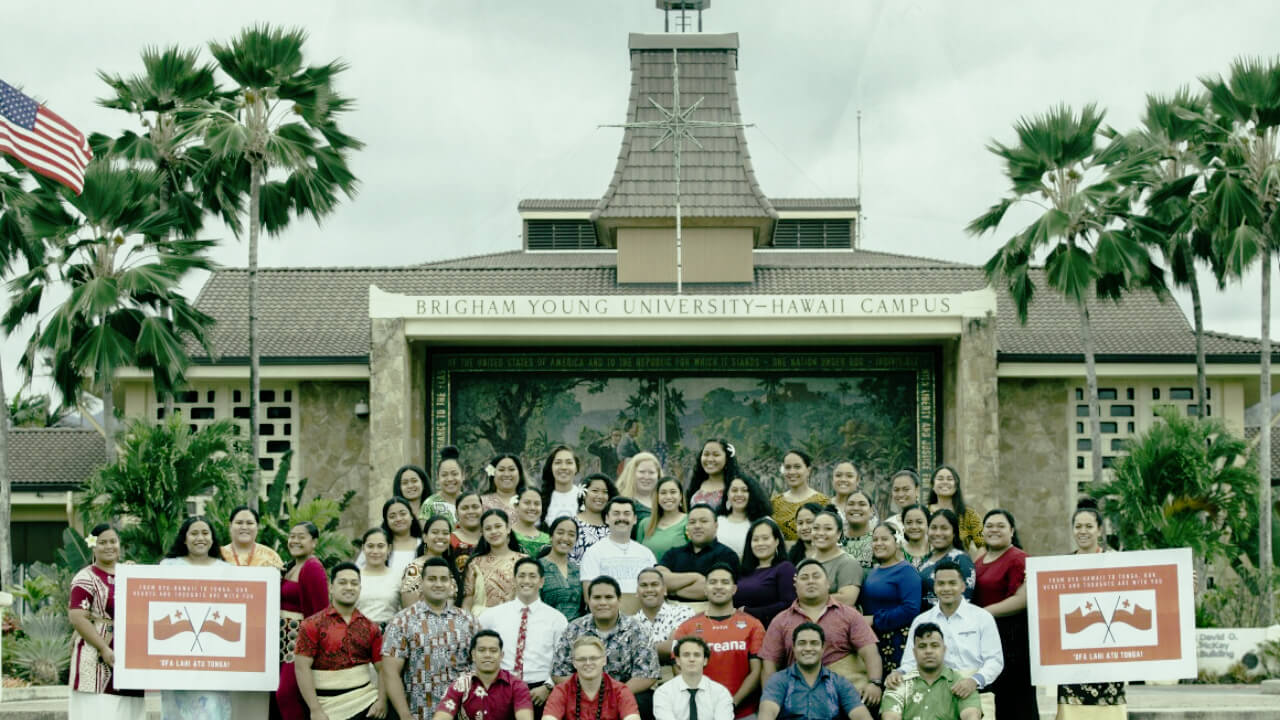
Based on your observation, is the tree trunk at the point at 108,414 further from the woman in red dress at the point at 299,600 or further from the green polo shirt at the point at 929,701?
the green polo shirt at the point at 929,701

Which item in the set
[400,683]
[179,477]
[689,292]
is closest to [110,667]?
[400,683]

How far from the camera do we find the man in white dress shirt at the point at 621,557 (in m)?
10.7

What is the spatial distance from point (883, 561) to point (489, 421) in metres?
15.0

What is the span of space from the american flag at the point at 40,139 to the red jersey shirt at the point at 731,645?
9.88m

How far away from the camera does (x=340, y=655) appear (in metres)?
10.0

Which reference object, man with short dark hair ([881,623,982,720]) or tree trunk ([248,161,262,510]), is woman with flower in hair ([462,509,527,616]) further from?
tree trunk ([248,161,262,510])

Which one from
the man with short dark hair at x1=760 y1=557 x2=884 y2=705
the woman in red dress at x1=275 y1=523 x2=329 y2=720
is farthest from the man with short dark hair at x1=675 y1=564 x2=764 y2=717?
the woman in red dress at x1=275 y1=523 x2=329 y2=720

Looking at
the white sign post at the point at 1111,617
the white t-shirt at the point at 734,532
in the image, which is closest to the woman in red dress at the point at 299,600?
the white t-shirt at the point at 734,532

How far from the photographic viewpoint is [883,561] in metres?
10.4

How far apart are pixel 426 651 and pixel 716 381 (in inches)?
601

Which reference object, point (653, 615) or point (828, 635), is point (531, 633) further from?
point (828, 635)

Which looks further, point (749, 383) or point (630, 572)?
point (749, 383)

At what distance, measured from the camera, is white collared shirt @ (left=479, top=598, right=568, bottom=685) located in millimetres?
10133

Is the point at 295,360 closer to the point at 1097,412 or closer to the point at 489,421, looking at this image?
the point at 489,421
